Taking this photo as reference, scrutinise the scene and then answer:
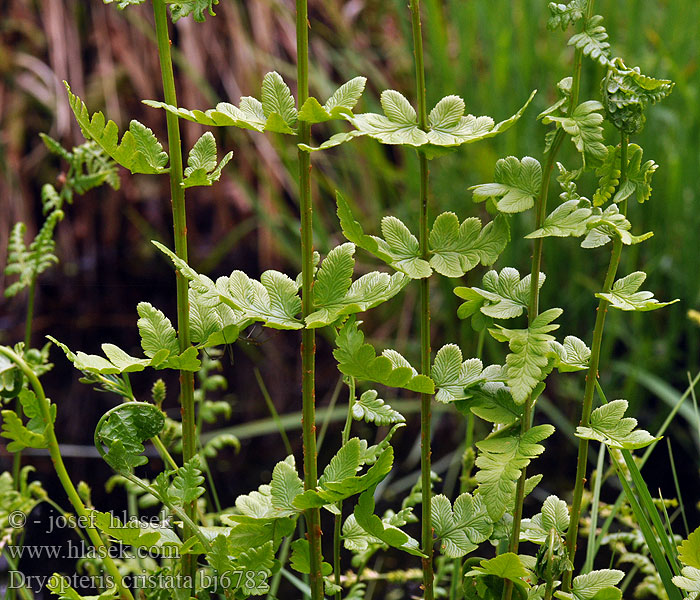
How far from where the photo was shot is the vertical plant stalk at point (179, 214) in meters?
0.57

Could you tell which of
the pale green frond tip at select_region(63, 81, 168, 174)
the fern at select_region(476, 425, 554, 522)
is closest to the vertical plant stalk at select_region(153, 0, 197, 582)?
the pale green frond tip at select_region(63, 81, 168, 174)

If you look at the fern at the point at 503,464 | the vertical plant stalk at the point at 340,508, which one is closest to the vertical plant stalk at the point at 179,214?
the vertical plant stalk at the point at 340,508

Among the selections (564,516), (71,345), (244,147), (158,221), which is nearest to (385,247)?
(564,516)

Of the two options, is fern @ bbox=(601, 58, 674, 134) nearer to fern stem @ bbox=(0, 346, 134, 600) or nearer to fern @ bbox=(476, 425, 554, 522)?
fern @ bbox=(476, 425, 554, 522)

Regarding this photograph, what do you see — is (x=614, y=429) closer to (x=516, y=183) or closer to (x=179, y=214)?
(x=516, y=183)

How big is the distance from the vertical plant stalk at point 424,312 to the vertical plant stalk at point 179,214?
0.17 m

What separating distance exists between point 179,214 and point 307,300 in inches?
4.5

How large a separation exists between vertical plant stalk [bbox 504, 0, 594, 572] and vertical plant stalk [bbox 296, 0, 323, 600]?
15cm

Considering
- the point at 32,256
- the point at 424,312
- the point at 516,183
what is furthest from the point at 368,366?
the point at 32,256

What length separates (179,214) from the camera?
23.5 inches

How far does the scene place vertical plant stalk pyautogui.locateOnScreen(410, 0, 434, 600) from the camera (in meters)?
0.54

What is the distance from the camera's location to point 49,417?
56 centimetres

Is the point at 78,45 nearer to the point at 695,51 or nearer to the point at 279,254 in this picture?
the point at 279,254

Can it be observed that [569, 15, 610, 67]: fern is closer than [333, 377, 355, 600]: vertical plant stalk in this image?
Yes
